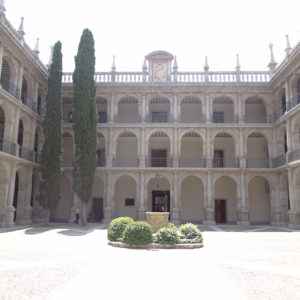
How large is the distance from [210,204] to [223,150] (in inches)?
214

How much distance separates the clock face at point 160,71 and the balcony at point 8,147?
12522mm

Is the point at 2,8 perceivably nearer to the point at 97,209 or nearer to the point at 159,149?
the point at 159,149

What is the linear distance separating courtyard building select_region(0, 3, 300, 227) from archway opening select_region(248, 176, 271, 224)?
0.08 meters

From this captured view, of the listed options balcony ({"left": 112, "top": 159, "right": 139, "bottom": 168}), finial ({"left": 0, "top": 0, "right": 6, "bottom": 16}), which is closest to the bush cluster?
balcony ({"left": 112, "top": 159, "right": 139, "bottom": 168})

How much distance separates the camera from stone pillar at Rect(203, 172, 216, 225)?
23609 mm

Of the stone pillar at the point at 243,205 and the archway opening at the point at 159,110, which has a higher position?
the archway opening at the point at 159,110

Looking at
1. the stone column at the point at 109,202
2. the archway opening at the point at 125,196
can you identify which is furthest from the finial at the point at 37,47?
the archway opening at the point at 125,196

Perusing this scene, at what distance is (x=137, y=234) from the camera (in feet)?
36.3

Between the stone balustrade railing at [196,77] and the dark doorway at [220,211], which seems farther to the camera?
the dark doorway at [220,211]

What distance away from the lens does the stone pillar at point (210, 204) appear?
23.6m

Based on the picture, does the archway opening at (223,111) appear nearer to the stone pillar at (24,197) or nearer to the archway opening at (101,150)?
the archway opening at (101,150)

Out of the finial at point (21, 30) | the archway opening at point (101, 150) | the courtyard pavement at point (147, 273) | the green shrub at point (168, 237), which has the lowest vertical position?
the courtyard pavement at point (147, 273)

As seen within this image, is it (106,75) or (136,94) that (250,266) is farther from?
(106,75)

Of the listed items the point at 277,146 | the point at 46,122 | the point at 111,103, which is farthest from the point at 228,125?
the point at 46,122
